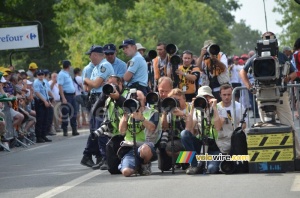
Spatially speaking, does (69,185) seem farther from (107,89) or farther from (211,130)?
(211,130)

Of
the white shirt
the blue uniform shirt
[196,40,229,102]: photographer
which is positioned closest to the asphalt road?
the blue uniform shirt

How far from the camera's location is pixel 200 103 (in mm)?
15047

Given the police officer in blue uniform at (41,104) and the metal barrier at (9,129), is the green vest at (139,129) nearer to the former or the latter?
the metal barrier at (9,129)

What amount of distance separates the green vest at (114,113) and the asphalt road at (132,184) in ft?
2.24

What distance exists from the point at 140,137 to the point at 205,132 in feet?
3.10

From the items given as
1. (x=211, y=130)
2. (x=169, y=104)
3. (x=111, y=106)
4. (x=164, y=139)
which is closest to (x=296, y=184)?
(x=211, y=130)

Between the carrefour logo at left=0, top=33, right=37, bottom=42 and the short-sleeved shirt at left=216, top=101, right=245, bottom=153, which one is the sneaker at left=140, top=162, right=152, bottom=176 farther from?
the carrefour logo at left=0, top=33, right=37, bottom=42

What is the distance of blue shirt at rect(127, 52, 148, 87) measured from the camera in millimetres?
17984

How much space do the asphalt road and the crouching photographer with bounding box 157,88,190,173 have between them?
0.23 meters

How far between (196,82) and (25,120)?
7727 mm

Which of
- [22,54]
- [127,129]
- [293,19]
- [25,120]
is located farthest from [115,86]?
[293,19]

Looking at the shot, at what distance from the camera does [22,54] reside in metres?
43.6

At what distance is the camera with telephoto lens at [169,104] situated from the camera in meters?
15.1

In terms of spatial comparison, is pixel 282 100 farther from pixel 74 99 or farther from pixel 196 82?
pixel 74 99
